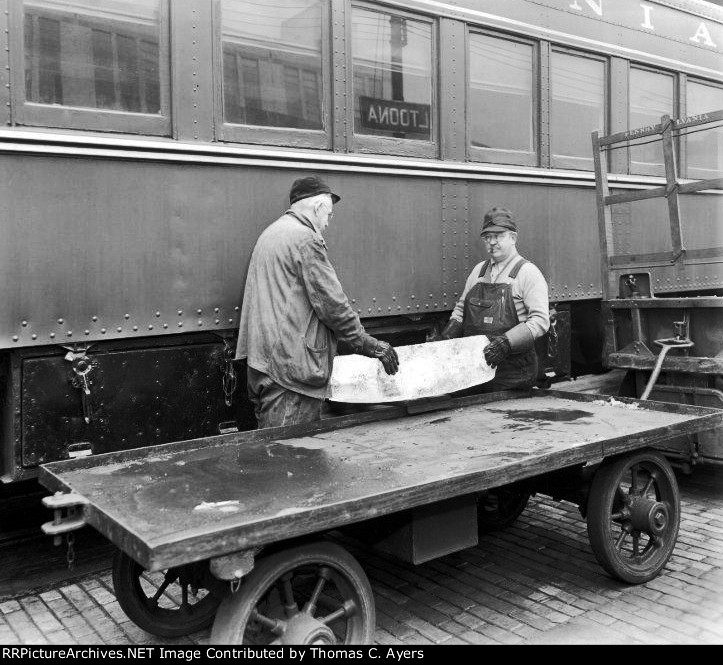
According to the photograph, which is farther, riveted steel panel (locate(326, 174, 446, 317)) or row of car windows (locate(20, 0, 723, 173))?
riveted steel panel (locate(326, 174, 446, 317))

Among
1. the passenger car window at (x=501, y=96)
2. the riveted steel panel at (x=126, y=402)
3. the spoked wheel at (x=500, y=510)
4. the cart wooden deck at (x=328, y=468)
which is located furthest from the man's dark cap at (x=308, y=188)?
the spoked wheel at (x=500, y=510)

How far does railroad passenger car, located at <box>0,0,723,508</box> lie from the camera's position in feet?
11.1

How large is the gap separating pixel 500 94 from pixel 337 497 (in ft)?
11.4

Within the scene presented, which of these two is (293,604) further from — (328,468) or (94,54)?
(94,54)

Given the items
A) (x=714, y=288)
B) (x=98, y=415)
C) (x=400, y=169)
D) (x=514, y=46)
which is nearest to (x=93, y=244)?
(x=98, y=415)

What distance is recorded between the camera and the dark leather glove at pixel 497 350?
4320 mm

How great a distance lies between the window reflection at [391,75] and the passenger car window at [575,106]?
120cm

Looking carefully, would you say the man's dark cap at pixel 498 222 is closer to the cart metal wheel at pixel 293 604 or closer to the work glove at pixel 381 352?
the work glove at pixel 381 352

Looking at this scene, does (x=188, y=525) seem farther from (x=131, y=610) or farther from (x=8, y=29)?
(x=8, y=29)

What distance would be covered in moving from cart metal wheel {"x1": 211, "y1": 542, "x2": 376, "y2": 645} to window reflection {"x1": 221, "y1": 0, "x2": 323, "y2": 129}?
7.45 feet

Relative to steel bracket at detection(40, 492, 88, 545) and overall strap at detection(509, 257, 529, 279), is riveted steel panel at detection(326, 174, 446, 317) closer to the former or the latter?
overall strap at detection(509, 257, 529, 279)

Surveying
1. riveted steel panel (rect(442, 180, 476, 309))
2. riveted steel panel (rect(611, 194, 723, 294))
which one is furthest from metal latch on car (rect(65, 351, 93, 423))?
riveted steel panel (rect(611, 194, 723, 294))

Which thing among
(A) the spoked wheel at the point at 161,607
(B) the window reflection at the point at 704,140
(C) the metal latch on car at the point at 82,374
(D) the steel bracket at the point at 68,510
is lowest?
(A) the spoked wheel at the point at 161,607

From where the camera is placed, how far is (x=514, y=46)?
5176mm
